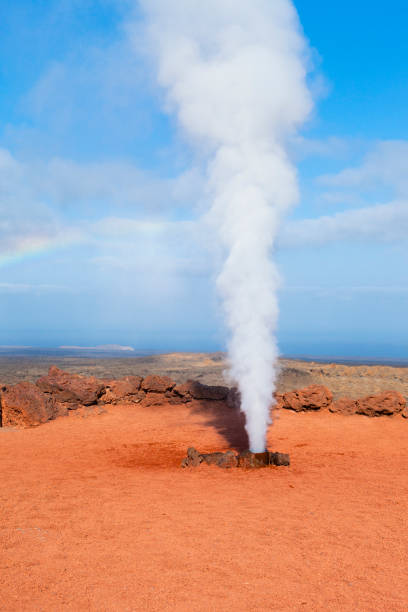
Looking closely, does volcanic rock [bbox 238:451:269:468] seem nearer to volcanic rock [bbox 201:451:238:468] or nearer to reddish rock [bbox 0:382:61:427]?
volcanic rock [bbox 201:451:238:468]

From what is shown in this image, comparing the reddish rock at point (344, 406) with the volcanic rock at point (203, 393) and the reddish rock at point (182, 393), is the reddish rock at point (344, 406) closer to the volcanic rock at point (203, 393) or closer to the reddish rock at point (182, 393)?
the volcanic rock at point (203, 393)

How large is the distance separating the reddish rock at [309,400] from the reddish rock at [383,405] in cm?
148

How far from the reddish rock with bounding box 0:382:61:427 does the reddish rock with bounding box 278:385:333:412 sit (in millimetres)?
9755

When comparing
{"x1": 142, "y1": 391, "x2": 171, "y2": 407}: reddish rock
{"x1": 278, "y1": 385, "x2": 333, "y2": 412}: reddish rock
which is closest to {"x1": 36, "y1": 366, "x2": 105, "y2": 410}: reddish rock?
{"x1": 142, "y1": 391, "x2": 171, "y2": 407}: reddish rock

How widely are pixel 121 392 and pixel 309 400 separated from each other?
840 centimetres

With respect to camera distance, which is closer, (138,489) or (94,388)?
(138,489)

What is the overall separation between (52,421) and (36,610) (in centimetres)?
1279

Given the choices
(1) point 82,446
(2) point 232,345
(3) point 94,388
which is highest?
(2) point 232,345

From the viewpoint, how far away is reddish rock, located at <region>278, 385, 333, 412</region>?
18031 mm

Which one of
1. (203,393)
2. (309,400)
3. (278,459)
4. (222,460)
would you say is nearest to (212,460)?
(222,460)

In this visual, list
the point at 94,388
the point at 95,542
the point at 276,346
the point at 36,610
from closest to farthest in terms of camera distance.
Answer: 1. the point at 36,610
2. the point at 95,542
3. the point at 276,346
4. the point at 94,388

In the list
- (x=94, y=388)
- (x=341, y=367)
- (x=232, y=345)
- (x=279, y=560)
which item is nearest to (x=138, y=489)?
(x=279, y=560)

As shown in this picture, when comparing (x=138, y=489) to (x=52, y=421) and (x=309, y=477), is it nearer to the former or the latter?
(x=309, y=477)

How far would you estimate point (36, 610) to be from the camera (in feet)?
15.4
